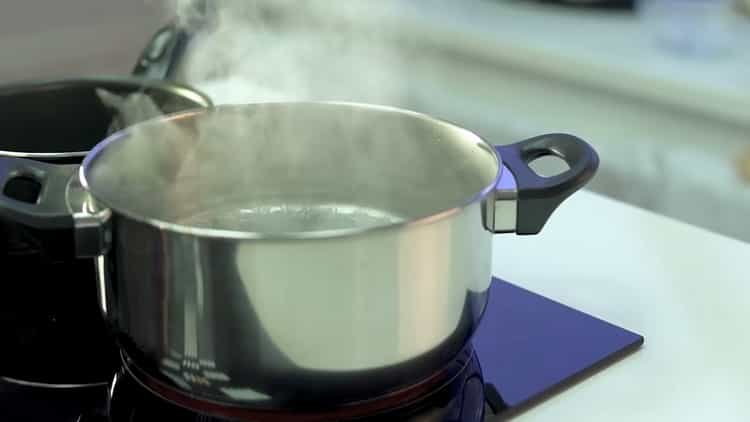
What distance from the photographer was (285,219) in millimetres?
667

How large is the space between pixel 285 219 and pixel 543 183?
20 centimetres

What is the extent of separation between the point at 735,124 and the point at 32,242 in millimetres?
1177

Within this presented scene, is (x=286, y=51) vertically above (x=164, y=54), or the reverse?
(x=164, y=54)

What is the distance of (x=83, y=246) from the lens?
47 cm

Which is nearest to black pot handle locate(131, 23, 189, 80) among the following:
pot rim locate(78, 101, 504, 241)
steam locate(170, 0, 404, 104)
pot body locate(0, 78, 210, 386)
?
steam locate(170, 0, 404, 104)

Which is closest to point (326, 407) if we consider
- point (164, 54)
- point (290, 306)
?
point (290, 306)

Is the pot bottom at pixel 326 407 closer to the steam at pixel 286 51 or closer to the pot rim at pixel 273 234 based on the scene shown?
the pot rim at pixel 273 234

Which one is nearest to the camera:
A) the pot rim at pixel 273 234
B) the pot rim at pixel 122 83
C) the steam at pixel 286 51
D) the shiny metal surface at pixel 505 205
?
the pot rim at pixel 273 234

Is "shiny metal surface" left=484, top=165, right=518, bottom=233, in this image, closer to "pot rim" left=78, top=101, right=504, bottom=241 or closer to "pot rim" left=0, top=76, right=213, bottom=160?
"pot rim" left=78, top=101, right=504, bottom=241

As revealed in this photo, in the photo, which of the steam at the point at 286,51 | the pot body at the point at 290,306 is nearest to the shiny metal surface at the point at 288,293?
the pot body at the point at 290,306

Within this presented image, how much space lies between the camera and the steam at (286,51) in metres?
1.00

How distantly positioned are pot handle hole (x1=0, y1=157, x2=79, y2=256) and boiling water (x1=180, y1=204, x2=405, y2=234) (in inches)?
5.6

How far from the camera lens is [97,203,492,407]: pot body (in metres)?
0.44

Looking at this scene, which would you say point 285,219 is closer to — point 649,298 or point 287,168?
point 287,168
